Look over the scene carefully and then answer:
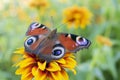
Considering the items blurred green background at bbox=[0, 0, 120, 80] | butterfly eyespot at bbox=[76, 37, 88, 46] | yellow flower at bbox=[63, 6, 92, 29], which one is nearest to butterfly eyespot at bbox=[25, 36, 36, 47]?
butterfly eyespot at bbox=[76, 37, 88, 46]

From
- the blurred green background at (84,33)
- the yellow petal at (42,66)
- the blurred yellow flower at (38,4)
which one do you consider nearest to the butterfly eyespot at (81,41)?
the yellow petal at (42,66)

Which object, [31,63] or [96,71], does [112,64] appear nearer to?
[96,71]

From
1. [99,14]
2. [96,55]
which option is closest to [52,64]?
[96,55]

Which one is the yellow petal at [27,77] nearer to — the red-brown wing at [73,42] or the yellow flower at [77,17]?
the red-brown wing at [73,42]

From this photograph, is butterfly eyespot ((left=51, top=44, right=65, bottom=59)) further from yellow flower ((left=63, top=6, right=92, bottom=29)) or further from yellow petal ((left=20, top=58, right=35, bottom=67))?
yellow flower ((left=63, top=6, right=92, bottom=29))

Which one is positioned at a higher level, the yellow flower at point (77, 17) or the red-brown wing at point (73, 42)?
the red-brown wing at point (73, 42)

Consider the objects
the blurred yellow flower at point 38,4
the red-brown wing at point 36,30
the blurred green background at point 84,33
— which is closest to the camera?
the red-brown wing at point 36,30

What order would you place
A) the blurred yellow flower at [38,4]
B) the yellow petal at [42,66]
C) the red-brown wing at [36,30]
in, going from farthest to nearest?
the blurred yellow flower at [38,4], the red-brown wing at [36,30], the yellow petal at [42,66]
